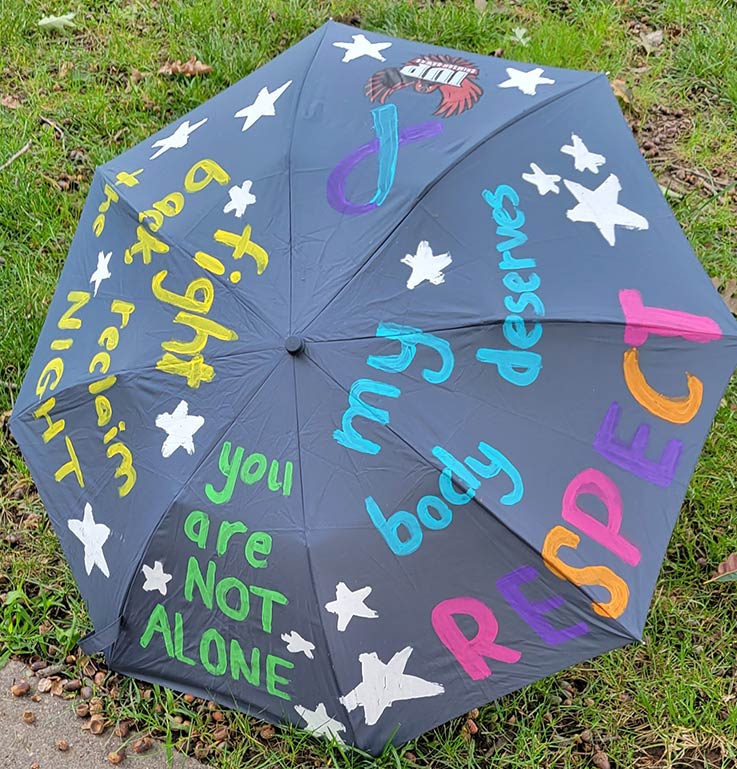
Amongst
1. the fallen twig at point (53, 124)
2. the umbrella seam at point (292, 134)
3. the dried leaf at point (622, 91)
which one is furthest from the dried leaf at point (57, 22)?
the dried leaf at point (622, 91)

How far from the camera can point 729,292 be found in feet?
9.86

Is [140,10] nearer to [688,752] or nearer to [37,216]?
[37,216]

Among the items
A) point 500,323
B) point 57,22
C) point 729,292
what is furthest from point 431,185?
point 57,22

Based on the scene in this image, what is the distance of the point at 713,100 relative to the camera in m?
3.46

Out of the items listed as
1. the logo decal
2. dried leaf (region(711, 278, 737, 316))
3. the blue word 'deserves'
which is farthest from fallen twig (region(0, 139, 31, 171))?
dried leaf (region(711, 278, 737, 316))

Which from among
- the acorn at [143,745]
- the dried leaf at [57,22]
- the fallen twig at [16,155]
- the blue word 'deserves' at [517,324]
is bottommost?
the acorn at [143,745]

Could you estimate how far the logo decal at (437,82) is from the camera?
2.03 metres

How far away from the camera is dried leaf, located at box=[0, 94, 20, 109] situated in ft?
12.1

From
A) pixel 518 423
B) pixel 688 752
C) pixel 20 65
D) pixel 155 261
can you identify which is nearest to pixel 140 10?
pixel 20 65

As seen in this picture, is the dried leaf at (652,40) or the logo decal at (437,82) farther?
the dried leaf at (652,40)

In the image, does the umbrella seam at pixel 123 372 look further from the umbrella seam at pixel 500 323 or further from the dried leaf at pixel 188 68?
the dried leaf at pixel 188 68

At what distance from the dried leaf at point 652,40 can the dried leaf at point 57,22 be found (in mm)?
2633

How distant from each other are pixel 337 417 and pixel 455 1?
2874mm

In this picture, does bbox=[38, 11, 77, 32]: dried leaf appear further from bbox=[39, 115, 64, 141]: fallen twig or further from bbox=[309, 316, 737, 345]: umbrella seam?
bbox=[309, 316, 737, 345]: umbrella seam
